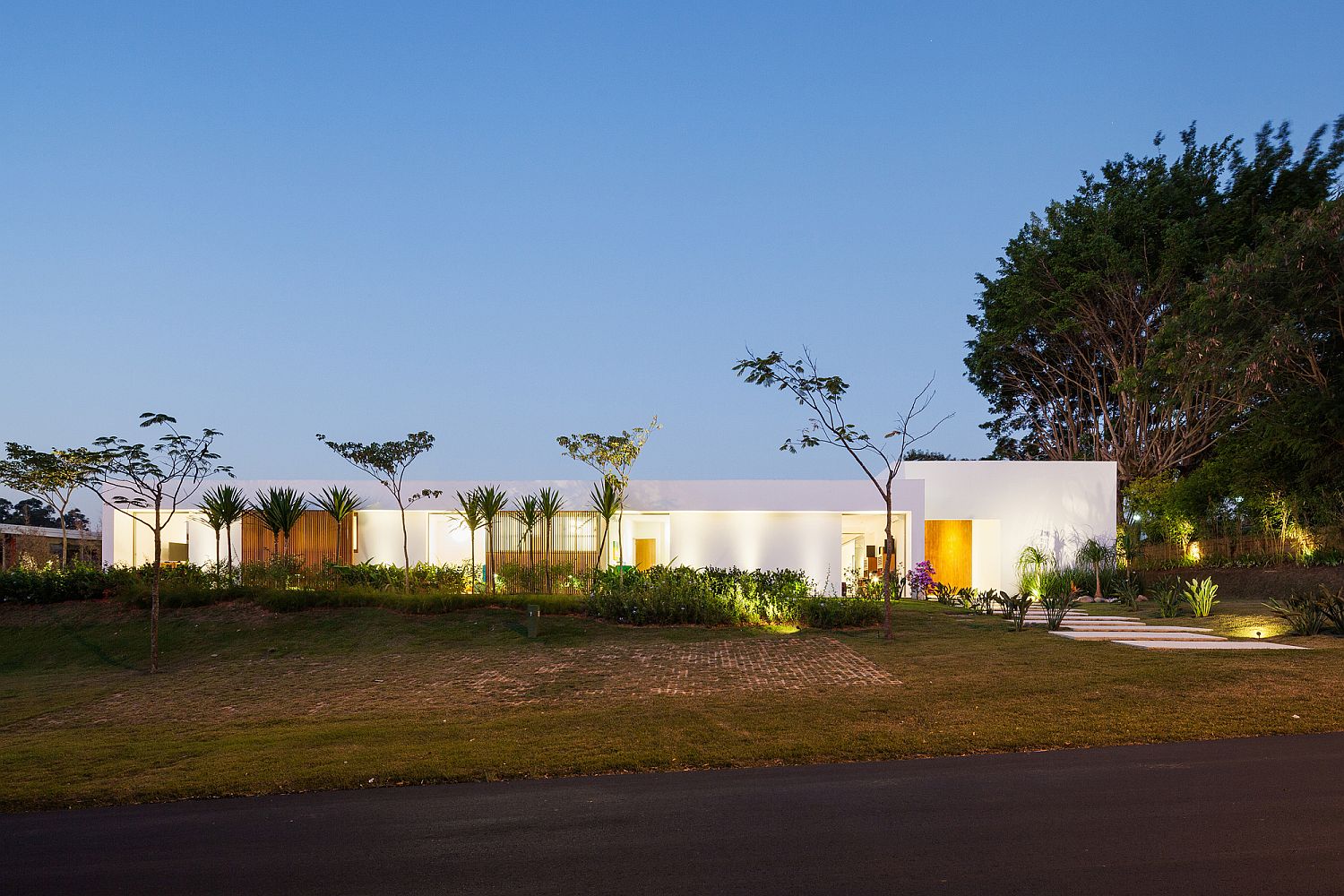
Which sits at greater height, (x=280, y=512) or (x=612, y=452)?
(x=612, y=452)

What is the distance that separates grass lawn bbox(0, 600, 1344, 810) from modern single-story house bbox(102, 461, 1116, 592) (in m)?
5.36

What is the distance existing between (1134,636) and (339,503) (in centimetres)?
1491

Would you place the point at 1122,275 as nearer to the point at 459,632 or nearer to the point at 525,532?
the point at 525,532

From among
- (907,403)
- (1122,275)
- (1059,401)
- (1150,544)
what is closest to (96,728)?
(907,403)

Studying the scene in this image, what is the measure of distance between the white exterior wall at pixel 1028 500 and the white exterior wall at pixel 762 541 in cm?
314

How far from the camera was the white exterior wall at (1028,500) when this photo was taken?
72.2ft

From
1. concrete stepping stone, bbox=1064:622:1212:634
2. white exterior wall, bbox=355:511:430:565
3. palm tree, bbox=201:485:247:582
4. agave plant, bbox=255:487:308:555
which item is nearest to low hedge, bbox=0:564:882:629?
palm tree, bbox=201:485:247:582

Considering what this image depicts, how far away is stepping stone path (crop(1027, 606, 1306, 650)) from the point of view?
36.2 ft

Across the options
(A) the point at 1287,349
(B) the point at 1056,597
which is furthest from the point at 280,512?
(A) the point at 1287,349

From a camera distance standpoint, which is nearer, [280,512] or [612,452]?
[280,512]

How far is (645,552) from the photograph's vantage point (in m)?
24.6

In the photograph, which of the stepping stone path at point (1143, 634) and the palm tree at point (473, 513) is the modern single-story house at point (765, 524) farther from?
the stepping stone path at point (1143, 634)

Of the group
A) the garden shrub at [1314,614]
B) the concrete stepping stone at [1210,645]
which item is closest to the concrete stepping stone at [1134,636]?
the concrete stepping stone at [1210,645]

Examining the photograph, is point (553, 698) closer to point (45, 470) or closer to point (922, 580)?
point (45, 470)
